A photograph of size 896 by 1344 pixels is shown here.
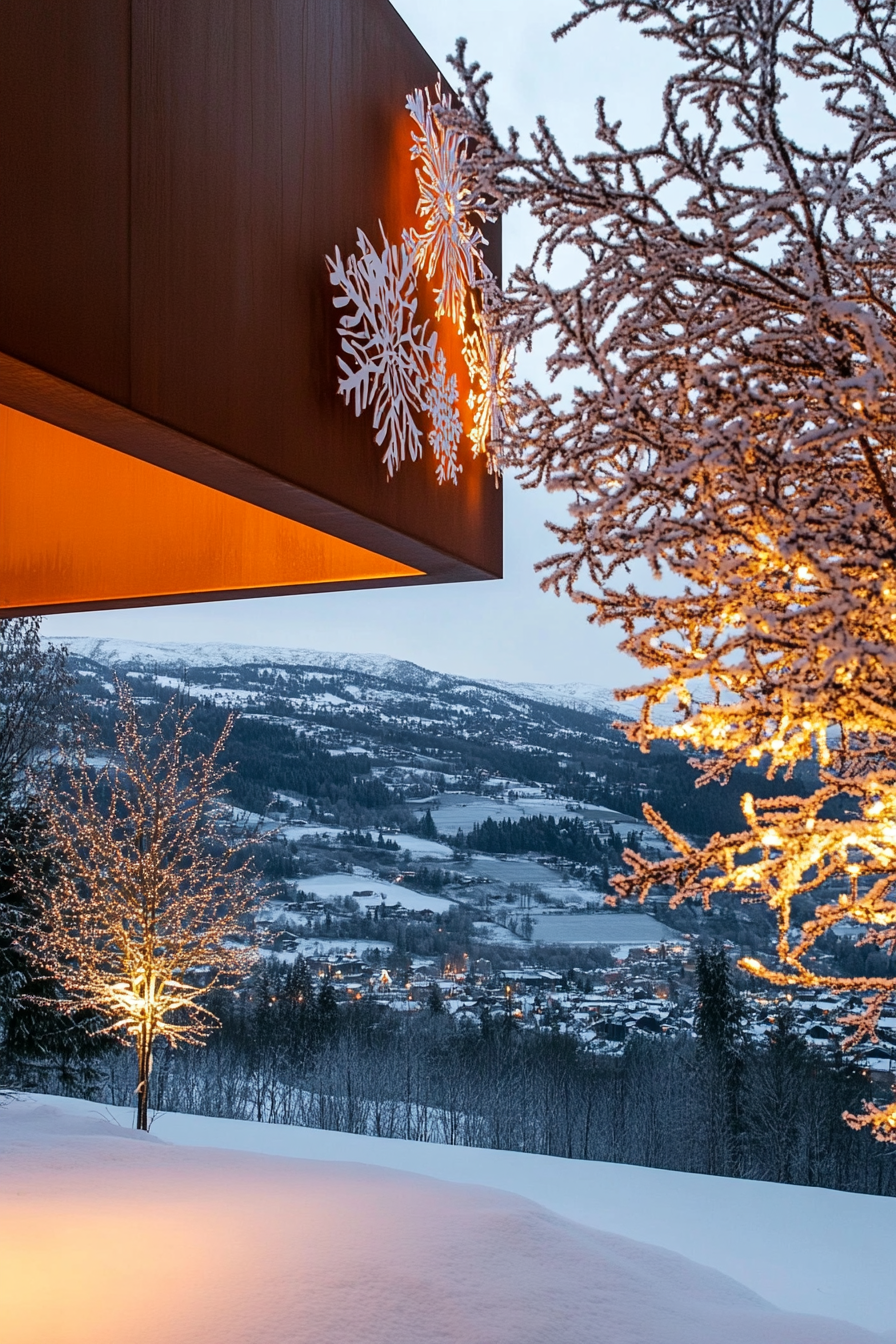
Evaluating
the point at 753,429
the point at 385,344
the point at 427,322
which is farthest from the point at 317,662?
the point at 753,429

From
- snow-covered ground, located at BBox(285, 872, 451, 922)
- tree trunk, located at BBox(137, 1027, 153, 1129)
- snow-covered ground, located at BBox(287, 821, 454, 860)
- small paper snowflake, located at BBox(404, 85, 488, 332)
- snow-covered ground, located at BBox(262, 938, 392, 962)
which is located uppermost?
small paper snowflake, located at BBox(404, 85, 488, 332)

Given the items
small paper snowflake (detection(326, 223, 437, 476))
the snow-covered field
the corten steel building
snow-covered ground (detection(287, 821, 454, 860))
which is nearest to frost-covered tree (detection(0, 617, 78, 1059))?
snow-covered ground (detection(287, 821, 454, 860))

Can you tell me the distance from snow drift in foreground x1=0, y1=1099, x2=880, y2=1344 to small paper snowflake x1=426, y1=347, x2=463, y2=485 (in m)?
2.52

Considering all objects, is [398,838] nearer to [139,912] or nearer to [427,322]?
[139,912]

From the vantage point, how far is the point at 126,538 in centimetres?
390

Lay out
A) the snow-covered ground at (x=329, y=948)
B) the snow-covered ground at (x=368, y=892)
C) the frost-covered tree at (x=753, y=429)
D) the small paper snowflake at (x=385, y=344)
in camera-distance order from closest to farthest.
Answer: the frost-covered tree at (x=753, y=429)
the small paper snowflake at (x=385, y=344)
the snow-covered ground at (x=329, y=948)
the snow-covered ground at (x=368, y=892)

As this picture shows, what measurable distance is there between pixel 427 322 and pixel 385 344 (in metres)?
0.33

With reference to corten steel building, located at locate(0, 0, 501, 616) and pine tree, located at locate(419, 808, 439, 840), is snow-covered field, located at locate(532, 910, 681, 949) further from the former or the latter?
corten steel building, located at locate(0, 0, 501, 616)

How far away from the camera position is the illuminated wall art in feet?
8.98

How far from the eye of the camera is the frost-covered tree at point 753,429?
1.62 meters

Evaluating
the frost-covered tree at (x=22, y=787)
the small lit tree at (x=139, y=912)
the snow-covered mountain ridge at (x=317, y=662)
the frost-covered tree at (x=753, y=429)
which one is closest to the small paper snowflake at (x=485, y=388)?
the frost-covered tree at (x=753, y=429)

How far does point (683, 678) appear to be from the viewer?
1826 mm

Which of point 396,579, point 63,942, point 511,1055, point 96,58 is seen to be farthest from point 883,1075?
point 96,58

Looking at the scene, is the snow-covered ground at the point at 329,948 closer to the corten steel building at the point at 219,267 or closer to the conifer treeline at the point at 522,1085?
the conifer treeline at the point at 522,1085
